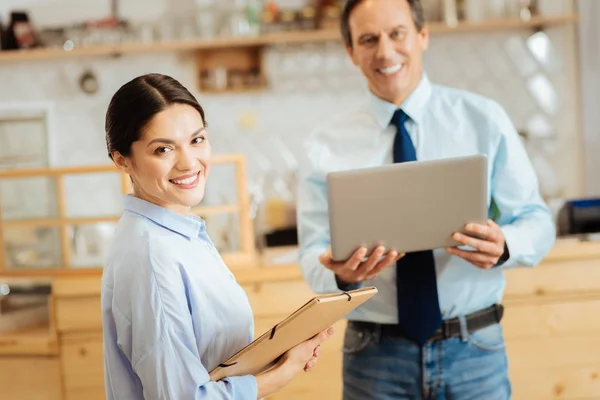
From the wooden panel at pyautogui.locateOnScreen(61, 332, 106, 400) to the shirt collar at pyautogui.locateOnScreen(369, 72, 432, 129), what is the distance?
1.58 metres

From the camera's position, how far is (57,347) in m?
2.89

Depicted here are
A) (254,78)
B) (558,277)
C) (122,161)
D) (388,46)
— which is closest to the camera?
(122,161)

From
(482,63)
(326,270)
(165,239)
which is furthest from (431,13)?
(165,239)

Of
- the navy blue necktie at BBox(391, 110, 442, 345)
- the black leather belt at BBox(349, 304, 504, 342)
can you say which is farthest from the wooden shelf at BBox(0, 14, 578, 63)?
the black leather belt at BBox(349, 304, 504, 342)

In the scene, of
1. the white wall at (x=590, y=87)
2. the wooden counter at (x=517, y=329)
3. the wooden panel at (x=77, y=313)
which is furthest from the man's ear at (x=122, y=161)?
the white wall at (x=590, y=87)

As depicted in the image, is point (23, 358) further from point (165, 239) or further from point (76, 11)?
point (76, 11)

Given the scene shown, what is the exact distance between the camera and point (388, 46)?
5.90ft

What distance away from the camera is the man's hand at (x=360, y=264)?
1.59 meters

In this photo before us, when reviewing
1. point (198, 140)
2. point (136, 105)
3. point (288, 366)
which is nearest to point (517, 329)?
point (288, 366)

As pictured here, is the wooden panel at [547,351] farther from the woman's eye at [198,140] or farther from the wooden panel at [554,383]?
the woman's eye at [198,140]

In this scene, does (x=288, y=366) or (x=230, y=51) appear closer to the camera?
(x=288, y=366)

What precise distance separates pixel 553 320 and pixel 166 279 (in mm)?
2124

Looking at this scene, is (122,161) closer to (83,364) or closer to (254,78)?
(83,364)

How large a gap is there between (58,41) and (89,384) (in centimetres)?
225
